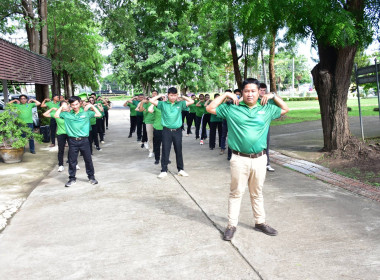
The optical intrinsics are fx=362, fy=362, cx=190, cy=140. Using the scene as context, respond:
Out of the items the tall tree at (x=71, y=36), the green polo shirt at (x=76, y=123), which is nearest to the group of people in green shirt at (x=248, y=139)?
the green polo shirt at (x=76, y=123)

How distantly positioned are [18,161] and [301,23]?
7.96 m

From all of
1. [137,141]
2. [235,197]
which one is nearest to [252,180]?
[235,197]

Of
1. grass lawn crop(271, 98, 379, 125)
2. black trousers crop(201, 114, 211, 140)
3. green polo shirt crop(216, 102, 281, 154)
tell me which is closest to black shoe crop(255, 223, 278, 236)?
green polo shirt crop(216, 102, 281, 154)

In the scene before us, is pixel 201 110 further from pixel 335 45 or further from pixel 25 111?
pixel 335 45

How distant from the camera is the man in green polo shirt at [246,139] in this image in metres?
4.09

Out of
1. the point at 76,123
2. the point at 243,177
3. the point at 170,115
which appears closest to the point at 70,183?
the point at 76,123

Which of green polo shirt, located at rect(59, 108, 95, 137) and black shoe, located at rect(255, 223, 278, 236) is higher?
green polo shirt, located at rect(59, 108, 95, 137)

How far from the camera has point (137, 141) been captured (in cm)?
1381

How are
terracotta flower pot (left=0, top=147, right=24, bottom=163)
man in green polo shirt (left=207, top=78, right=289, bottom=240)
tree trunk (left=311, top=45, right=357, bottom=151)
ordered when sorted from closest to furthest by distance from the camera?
1. man in green polo shirt (left=207, top=78, right=289, bottom=240)
2. tree trunk (left=311, top=45, right=357, bottom=151)
3. terracotta flower pot (left=0, top=147, right=24, bottom=163)

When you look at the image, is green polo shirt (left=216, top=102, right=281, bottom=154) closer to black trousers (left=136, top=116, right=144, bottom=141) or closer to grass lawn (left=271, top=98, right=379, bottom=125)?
black trousers (left=136, top=116, right=144, bottom=141)

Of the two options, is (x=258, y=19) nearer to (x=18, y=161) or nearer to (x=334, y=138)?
(x=334, y=138)

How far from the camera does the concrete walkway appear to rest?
350cm

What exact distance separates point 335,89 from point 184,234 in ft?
19.7

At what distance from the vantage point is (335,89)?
8.62m
